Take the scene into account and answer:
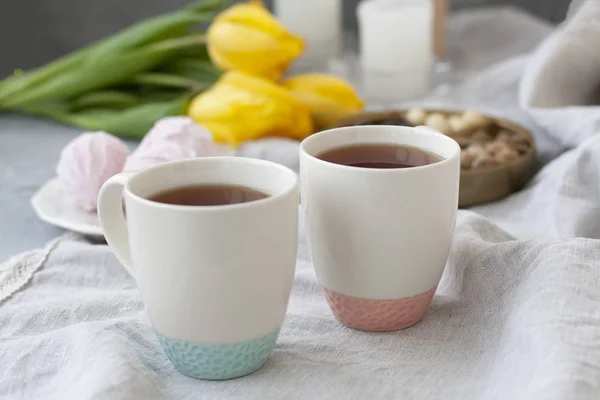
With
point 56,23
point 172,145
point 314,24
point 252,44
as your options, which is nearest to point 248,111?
point 252,44

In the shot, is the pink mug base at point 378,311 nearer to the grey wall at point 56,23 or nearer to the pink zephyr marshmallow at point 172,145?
the pink zephyr marshmallow at point 172,145

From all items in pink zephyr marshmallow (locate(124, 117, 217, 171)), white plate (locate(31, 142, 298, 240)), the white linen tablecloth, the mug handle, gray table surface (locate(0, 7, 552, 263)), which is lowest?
gray table surface (locate(0, 7, 552, 263))

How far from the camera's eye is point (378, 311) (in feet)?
1.98

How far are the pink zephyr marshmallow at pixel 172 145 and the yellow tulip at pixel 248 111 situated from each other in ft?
0.69

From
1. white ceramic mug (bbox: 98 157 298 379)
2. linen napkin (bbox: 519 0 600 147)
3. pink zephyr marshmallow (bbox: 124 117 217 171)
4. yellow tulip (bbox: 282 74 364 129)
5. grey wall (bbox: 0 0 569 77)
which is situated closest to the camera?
white ceramic mug (bbox: 98 157 298 379)

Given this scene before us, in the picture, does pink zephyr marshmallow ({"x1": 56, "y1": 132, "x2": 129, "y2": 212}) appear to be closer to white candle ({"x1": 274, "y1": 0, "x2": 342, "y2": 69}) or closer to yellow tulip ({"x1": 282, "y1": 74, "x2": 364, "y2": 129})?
yellow tulip ({"x1": 282, "y1": 74, "x2": 364, "y2": 129})

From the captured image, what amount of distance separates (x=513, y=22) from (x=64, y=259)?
1085mm

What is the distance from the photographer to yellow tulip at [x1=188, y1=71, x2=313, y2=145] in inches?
42.9

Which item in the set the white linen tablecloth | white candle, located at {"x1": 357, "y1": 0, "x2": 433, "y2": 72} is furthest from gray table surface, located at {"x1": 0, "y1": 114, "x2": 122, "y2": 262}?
white candle, located at {"x1": 357, "y1": 0, "x2": 433, "y2": 72}

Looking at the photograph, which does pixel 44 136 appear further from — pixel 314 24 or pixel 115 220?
pixel 115 220

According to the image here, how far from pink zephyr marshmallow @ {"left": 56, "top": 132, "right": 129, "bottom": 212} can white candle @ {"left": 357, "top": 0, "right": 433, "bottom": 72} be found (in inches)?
23.2

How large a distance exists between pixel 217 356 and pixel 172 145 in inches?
13.3

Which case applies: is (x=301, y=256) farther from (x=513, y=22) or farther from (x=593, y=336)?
(x=513, y=22)

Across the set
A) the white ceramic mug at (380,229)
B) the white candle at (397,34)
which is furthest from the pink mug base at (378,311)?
the white candle at (397,34)
